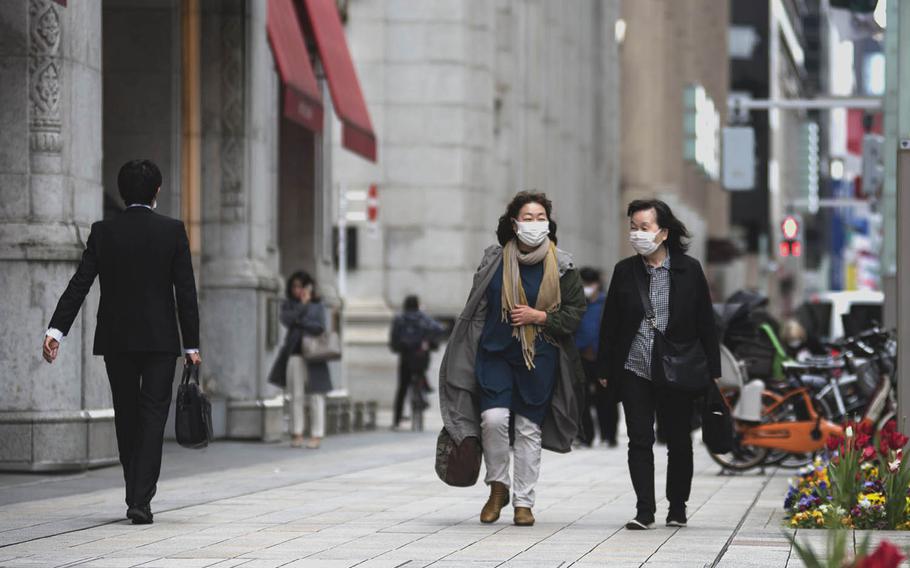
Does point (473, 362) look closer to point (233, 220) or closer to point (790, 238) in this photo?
point (233, 220)

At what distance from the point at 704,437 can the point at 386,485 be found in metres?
3.67

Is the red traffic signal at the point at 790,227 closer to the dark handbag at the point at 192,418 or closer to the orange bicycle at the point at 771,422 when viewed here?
the orange bicycle at the point at 771,422

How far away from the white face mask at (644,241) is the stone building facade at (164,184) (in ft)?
15.7

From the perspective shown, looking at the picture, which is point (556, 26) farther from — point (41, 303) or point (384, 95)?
point (41, 303)

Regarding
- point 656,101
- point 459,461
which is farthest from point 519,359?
point 656,101

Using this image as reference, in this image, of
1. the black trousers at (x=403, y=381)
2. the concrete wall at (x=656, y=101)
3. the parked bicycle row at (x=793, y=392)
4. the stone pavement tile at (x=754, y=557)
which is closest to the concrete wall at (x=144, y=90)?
the parked bicycle row at (x=793, y=392)

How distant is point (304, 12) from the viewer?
73.2ft

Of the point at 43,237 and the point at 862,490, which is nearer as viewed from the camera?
the point at 862,490

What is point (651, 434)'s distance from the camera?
10938 mm

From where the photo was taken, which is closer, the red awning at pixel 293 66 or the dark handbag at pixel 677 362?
the dark handbag at pixel 677 362

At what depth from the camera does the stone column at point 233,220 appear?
63.5 ft

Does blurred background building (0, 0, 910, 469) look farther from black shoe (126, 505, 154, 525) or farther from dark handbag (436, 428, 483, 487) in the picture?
dark handbag (436, 428, 483, 487)

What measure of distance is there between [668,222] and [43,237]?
5255 mm

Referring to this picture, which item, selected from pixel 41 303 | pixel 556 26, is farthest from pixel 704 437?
pixel 556 26
